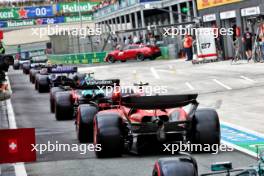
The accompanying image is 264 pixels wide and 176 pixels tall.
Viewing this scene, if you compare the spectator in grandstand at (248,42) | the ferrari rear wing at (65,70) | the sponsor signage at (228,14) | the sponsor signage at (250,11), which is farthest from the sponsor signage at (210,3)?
the ferrari rear wing at (65,70)

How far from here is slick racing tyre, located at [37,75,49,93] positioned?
1172 inches

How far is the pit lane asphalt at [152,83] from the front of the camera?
11.1 m

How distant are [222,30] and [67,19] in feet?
199

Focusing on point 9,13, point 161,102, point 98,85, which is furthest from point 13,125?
point 9,13

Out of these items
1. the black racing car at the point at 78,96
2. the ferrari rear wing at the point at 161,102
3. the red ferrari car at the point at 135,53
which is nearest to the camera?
the ferrari rear wing at the point at 161,102

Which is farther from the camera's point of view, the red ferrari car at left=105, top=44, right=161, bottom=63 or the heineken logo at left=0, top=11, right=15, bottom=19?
the heineken logo at left=0, top=11, right=15, bottom=19

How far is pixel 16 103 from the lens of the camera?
2589cm

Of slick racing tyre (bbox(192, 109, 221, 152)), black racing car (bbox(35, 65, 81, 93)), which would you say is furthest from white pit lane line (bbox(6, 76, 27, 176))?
slick racing tyre (bbox(192, 109, 221, 152))

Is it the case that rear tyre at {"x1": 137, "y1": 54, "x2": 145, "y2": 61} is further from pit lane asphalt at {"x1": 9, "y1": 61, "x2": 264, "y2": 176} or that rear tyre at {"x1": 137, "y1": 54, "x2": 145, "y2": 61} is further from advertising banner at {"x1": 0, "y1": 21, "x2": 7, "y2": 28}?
advertising banner at {"x1": 0, "y1": 21, "x2": 7, "y2": 28}

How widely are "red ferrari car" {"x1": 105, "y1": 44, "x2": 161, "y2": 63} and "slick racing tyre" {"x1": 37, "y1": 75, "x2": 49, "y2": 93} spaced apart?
2376cm

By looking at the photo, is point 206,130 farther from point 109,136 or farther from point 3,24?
point 3,24

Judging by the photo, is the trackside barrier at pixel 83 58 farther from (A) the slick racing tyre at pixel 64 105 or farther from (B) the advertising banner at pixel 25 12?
(A) the slick racing tyre at pixel 64 105

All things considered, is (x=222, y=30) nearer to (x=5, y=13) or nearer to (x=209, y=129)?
→ (x=209, y=129)

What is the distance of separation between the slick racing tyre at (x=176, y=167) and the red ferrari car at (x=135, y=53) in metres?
45.4
